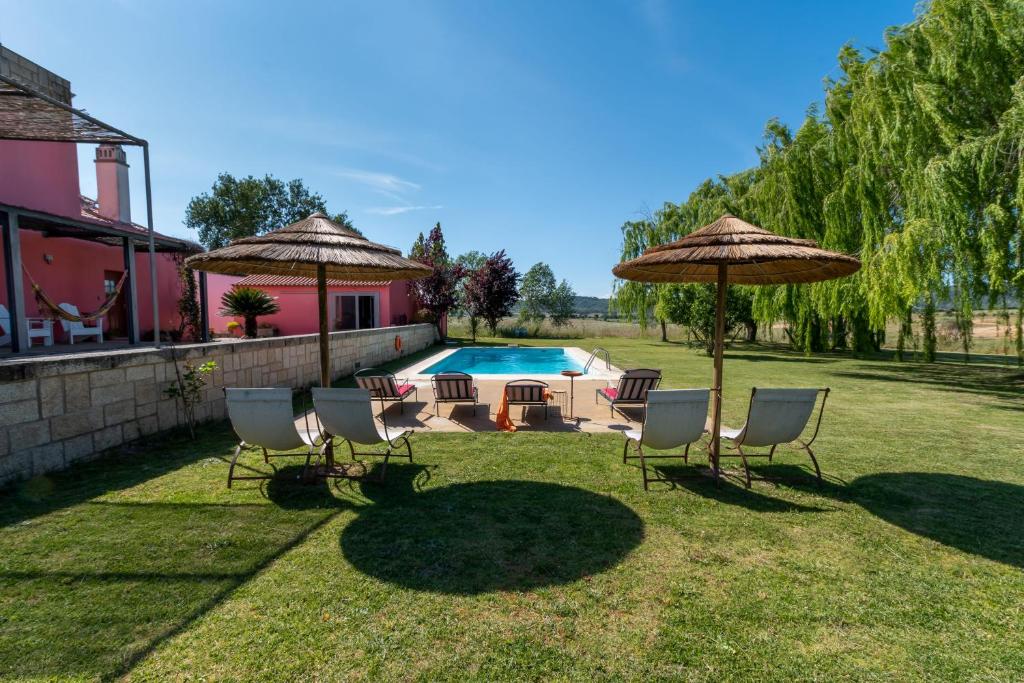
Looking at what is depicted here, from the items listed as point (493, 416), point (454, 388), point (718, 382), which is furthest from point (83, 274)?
point (718, 382)

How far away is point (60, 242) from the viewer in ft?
Answer: 35.9

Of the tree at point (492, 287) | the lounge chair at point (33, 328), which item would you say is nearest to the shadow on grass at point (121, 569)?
the lounge chair at point (33, 328)

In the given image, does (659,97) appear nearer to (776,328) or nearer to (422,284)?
(422,284)

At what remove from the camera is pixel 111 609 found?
237 cm

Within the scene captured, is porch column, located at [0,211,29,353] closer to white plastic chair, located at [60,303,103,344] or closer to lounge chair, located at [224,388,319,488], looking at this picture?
white plastic chair, located at [60,303,103,344]

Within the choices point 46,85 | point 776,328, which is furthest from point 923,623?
point 776,328

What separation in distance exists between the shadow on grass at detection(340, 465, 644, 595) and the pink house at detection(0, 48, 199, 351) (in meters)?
7.58

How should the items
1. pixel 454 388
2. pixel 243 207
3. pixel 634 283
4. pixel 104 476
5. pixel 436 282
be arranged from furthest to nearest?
pixel 243 207
pixel 436 282
pixel 634 283
pixel 454 388
pixel 104 476

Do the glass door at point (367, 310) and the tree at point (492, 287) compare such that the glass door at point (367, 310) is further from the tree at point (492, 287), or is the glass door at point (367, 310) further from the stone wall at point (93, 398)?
the stone wall at point (93, 398)

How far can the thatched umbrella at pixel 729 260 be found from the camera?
3.95 meters

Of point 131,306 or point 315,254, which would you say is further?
point 131,306

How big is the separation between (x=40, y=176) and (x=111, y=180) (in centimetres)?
448

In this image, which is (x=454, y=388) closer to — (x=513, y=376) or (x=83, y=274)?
(x=513, y=376)

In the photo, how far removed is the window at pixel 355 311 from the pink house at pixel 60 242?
656 centimetres
